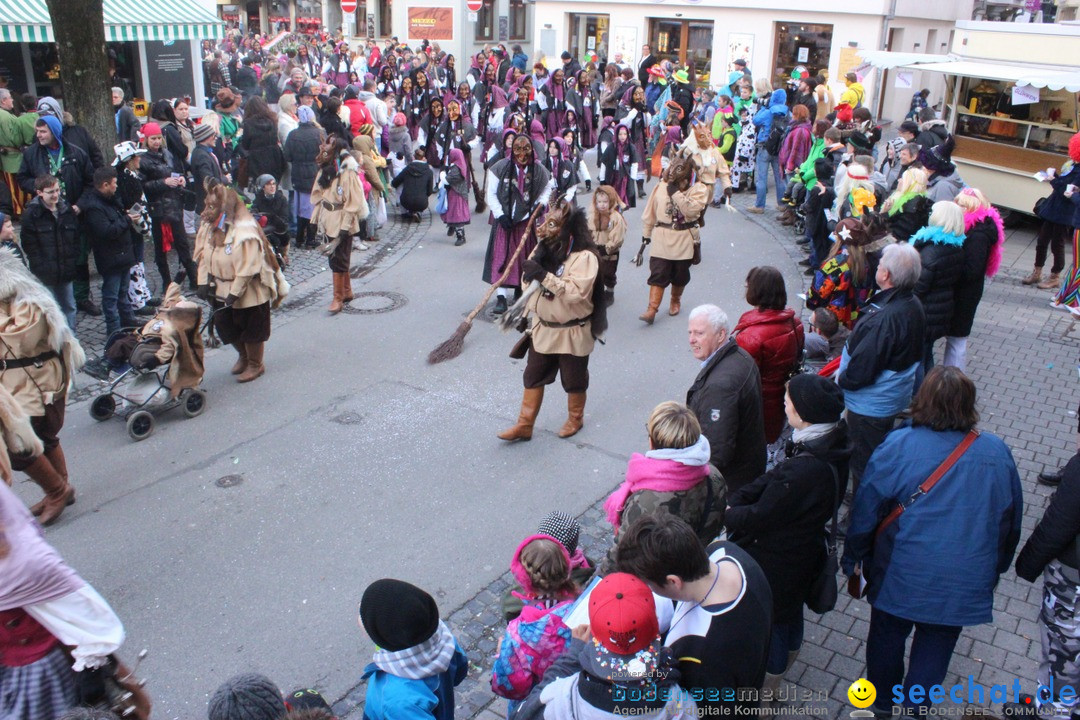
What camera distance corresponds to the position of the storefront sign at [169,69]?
16.5 m

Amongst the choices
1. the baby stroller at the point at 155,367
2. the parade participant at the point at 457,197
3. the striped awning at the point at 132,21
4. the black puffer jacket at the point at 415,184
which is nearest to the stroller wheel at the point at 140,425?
the baby stroller at the point at 155,367

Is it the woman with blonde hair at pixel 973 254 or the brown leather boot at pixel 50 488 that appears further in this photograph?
the woman with blonde hair at pixel 973 254

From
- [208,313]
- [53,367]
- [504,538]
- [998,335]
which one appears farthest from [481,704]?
[998,335]

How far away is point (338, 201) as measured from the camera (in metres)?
9.16

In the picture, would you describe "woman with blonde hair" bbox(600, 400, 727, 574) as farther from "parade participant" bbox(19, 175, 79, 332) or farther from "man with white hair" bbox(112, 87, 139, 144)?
"man with white hair" bbox(112, 87, 139, 144)

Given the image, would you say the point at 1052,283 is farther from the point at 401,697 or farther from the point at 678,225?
the point at 401,697

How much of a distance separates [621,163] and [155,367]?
8.18 meters

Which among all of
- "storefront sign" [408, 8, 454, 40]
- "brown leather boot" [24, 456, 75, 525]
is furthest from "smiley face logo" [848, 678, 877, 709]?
"storefront sign" [408, 8, 454, 40]

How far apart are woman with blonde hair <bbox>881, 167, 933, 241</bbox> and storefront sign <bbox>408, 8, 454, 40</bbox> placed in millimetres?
27776

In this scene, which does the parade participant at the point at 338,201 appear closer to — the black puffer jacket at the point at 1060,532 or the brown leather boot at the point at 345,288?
the brown leather boot at the point at 345,288

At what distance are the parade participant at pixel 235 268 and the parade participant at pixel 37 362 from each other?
183cm

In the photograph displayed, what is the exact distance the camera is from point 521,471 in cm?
634

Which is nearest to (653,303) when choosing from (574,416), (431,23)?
(574,416)

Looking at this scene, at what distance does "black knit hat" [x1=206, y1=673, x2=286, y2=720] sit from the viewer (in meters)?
2.47
